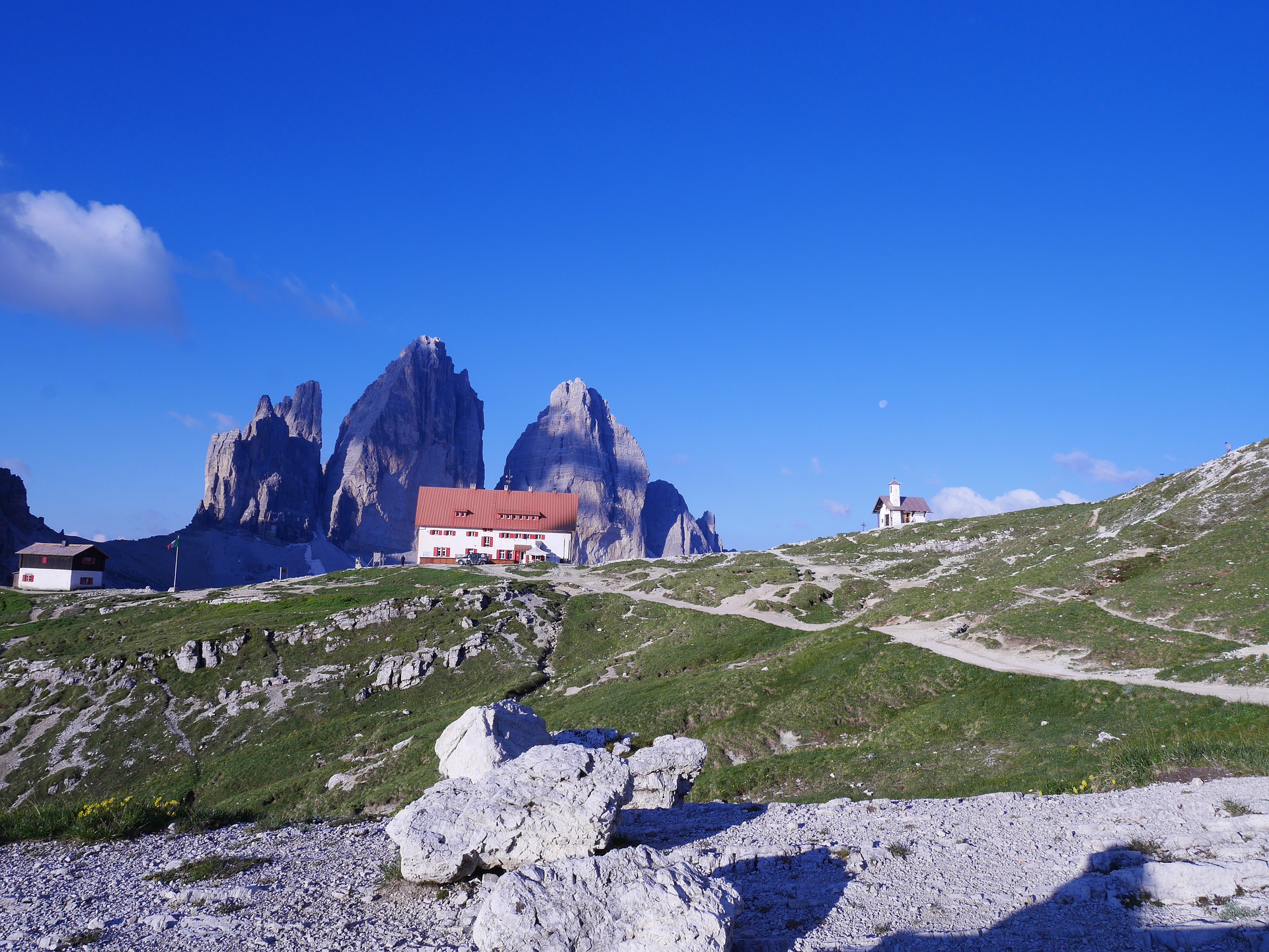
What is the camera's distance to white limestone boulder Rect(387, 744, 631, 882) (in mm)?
13305

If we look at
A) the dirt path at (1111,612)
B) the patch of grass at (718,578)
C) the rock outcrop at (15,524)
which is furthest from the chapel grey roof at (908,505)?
the rock outcrop at (15,524)

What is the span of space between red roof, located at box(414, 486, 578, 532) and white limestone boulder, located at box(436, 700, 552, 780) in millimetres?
107017

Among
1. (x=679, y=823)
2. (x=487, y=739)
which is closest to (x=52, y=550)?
(x=487, y=739)

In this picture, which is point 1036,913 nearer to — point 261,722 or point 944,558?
point 261,722

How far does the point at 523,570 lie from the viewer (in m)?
106

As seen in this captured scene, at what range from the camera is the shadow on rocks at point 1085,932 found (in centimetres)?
1080

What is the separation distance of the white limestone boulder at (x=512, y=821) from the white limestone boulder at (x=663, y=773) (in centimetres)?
655

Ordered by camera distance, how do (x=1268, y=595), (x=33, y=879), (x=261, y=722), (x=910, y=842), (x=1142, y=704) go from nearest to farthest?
(x=33, y=879), (x=910, y=842), (x=1142, y=704), (x=1268, y=595), (x=261, y=722)

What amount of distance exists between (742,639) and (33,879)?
50.2m

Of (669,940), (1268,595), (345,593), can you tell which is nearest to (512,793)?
(669,940)

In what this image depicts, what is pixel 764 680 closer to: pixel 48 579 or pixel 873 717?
pixel 873 717

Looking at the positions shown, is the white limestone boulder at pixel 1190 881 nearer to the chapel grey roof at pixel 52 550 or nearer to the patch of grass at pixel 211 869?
the patch of grass at pixel 211 869

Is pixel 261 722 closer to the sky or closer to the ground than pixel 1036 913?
closer to the ground

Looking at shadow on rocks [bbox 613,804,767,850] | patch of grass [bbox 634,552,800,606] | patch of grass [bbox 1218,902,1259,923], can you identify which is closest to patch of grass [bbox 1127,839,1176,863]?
patch of grass [bbox 1218,902,1259,923]
